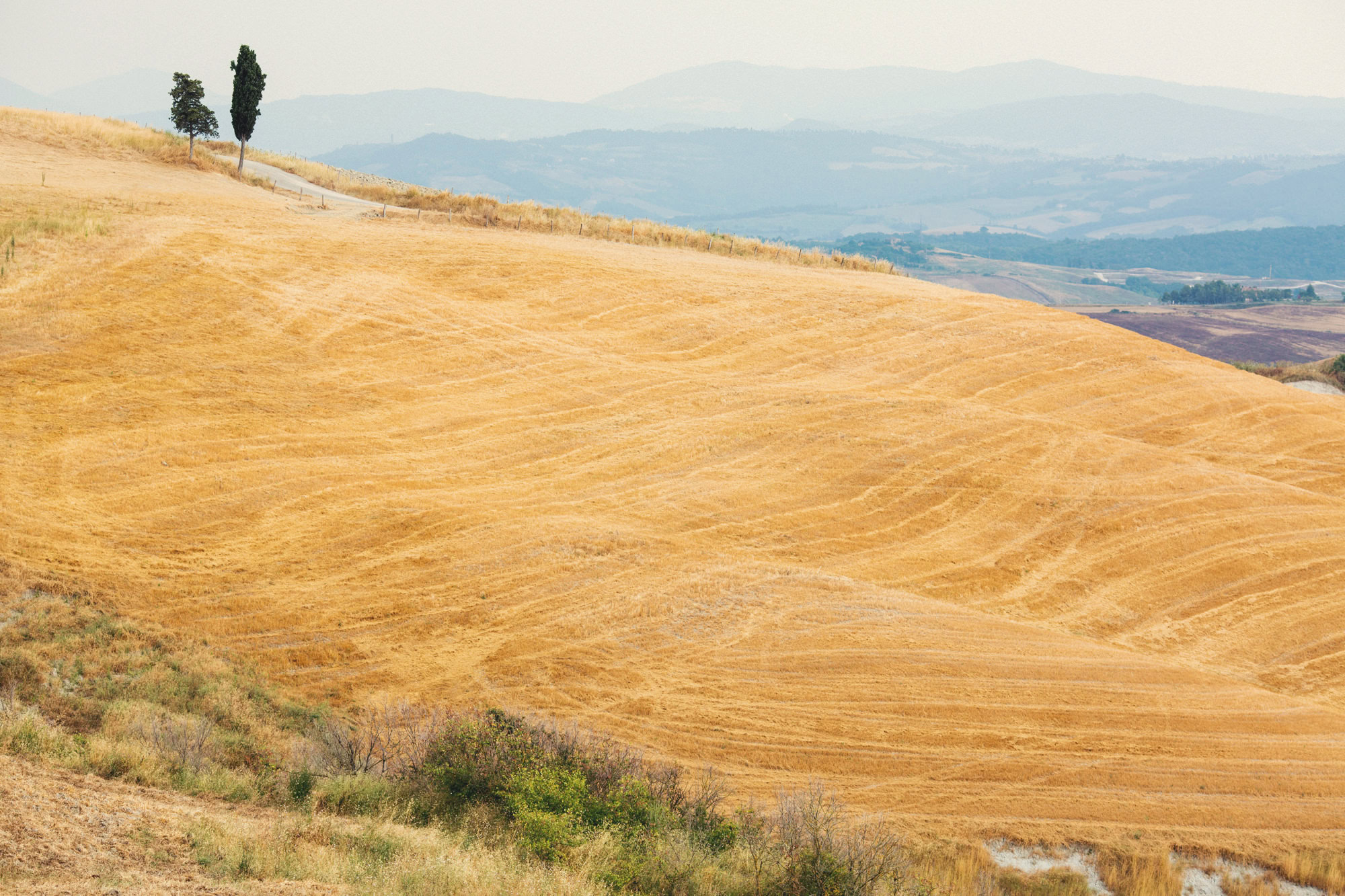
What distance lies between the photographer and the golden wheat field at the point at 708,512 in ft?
39.8

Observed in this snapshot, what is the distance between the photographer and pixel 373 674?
12031mm

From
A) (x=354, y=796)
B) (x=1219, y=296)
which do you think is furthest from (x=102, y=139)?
(x=1219, y=296)

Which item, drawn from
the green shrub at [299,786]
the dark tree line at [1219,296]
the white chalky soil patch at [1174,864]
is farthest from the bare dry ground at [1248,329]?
Answer: the green shrub at [299,786]

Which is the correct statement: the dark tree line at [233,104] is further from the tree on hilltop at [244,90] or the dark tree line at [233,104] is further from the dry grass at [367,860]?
the dry grass at [367,860]

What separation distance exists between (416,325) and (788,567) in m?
11.9

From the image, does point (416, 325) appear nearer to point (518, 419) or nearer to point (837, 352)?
point (518, 419)

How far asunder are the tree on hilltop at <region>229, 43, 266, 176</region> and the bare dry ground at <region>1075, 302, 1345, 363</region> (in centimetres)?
7878

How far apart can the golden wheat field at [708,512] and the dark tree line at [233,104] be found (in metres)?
8.39

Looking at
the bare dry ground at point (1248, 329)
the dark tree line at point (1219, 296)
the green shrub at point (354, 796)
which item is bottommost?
the green shrub at point (354, 796)

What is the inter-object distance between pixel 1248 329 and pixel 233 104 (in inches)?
4483

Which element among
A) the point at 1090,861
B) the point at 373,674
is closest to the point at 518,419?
the point at 373,674

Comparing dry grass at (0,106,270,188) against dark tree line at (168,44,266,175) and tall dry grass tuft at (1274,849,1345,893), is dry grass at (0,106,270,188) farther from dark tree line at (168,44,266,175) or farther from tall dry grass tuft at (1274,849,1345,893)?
tall dry grass tuft at (1274,849,1345,893)

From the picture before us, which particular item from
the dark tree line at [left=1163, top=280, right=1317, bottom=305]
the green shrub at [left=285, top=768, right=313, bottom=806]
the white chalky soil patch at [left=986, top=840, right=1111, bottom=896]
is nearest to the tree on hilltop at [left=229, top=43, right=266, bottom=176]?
the green shrub at [left=285, top=768, right=313, bottom=806]

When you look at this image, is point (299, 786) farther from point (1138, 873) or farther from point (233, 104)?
point (233, 104)
